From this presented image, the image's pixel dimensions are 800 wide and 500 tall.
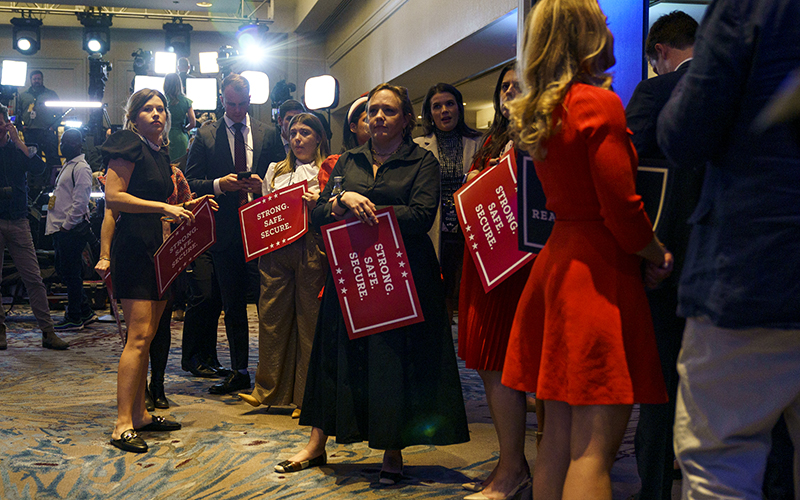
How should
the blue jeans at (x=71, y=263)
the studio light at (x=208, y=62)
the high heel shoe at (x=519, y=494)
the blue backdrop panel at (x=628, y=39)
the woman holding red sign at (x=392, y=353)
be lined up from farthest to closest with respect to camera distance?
the studio light at (x=208, y=62) → the blue jeans at (x=71, y=263) → the blue backdrop panel at (x=628, y=39) → the woman holding red sign at (x=392, y=353) → the high heel shoe at (x=519, y=494)

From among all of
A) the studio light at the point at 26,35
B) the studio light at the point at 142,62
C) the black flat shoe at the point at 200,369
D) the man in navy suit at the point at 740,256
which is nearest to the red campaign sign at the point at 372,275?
the man in navy suit at the point at 740,256

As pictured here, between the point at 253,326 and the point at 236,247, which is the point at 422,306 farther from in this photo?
the point at 253,326

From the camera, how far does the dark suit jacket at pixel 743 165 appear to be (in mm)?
1056

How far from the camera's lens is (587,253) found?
56.7 inches

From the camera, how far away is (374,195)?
2416 mm

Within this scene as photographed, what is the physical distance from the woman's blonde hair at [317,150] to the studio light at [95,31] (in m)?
10.7

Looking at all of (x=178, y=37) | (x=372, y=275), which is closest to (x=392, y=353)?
(x=372, y=275)

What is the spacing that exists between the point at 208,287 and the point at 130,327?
1.12 metres

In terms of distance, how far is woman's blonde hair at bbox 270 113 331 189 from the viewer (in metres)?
3.36

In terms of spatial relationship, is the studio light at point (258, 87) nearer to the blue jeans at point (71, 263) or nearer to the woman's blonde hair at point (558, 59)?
the blue jeans at point (71, 263)

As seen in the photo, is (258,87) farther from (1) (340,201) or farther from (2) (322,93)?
(1) (340,201)

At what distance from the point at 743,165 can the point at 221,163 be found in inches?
121

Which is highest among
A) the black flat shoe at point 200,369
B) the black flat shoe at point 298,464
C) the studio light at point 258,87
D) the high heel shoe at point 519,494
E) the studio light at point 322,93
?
the studio light at point 258,87

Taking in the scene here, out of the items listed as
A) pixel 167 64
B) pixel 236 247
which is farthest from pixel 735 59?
pixel 167 64
